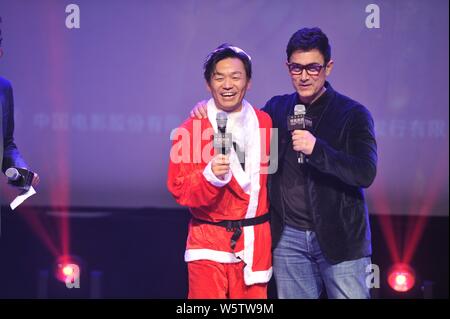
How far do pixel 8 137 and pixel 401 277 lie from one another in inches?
80.8

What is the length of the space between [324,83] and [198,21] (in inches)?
36.5

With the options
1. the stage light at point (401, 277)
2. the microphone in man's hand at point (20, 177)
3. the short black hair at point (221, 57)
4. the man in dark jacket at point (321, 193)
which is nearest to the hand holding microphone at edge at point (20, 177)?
the microphone in man's hand at point (20, 177)

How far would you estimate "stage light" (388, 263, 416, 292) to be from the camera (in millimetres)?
3473

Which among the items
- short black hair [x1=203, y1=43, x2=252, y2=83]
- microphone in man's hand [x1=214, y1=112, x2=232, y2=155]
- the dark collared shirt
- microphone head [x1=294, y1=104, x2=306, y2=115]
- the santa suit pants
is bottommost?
the santa suit pants

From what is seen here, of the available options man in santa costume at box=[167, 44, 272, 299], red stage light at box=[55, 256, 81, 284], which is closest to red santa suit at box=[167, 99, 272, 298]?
man in santa costume at box=[167, 44, 272, 299]

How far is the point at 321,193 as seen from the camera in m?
2.69

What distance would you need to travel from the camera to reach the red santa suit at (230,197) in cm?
262

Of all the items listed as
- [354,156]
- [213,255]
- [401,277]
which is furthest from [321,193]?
[401,277]

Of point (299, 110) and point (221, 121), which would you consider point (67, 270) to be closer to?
point (221, 121)

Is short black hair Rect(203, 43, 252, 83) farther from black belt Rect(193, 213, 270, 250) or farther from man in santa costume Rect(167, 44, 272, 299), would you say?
black belt Rect(193, 213, 270, 250)

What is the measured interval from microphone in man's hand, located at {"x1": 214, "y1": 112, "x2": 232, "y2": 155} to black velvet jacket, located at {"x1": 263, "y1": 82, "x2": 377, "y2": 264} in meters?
0.32

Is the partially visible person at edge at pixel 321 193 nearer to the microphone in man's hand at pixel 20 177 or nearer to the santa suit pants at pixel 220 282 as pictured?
the santa suit pants at pixel 220 282

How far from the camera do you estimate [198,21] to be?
3.40m

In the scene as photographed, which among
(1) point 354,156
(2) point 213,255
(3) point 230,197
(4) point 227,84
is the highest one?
(4) point 227,84
